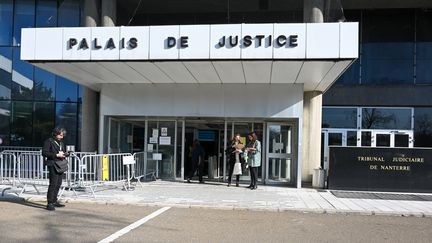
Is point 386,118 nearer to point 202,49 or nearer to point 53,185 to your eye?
point 202,49

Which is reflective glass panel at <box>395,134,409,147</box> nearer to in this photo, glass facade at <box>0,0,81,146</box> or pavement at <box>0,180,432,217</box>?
pavement at <box>0,180,432,217</box>

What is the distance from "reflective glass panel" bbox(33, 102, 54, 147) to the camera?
22656mm

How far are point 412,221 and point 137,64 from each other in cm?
791

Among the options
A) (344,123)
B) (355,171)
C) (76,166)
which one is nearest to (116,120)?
(76,166)

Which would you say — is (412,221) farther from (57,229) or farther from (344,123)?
(344,123)

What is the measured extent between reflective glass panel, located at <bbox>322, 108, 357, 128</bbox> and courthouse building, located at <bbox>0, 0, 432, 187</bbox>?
0.15 feet

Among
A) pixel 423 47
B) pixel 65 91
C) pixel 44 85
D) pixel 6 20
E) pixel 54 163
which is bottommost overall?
pixel 54 163

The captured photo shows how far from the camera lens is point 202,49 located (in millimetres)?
12445

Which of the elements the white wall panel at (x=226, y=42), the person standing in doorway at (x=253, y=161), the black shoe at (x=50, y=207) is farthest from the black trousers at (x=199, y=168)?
the black shoe at (x=50, y=207)

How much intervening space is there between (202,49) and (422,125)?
12559 millimetres

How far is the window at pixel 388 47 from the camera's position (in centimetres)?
2089

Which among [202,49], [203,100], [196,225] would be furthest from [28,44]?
[196,225]

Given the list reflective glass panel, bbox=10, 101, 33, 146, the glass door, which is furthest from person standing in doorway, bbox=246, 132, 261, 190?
reflective glass panel, bbox=10, 101, 33, 146

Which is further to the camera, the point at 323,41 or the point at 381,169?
the point at 381,169
